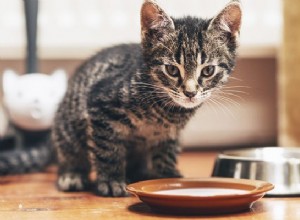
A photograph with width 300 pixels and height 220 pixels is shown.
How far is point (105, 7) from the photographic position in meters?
3.11

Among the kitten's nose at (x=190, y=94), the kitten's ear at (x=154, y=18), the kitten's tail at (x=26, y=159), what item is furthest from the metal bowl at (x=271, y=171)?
the kitten's tail at (x=26, y=159)

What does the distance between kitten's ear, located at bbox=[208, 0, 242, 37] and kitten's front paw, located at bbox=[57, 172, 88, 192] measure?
620 millimetres

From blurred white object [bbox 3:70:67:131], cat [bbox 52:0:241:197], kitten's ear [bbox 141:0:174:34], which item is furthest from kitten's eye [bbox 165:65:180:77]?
blurred white object [bbox 3:70:67:131]

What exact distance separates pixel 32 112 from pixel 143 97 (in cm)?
87

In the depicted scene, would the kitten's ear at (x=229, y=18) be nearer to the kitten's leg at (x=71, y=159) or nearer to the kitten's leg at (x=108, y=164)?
the kitten's leg at (x=108, y=164)

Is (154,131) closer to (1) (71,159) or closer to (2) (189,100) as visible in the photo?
(2) (189,100)

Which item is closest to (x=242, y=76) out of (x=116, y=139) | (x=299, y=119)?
(x=299, y=119)

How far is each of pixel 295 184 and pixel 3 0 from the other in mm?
1956

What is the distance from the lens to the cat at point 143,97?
1586 millimetres

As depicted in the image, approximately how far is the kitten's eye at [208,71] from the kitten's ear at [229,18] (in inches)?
4.2

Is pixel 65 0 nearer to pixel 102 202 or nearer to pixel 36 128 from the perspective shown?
pixel 36 128

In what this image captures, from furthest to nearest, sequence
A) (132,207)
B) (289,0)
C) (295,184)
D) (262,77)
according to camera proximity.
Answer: (262,77)
(289,0)
(295,184)
(132,207)

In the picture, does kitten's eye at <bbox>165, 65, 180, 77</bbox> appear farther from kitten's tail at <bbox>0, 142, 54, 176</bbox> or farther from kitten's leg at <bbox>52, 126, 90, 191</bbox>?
kitten's tail at <bbox>0, 142, 54, 176</bbox>

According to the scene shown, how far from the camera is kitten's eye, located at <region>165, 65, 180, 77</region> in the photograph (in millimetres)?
1572
